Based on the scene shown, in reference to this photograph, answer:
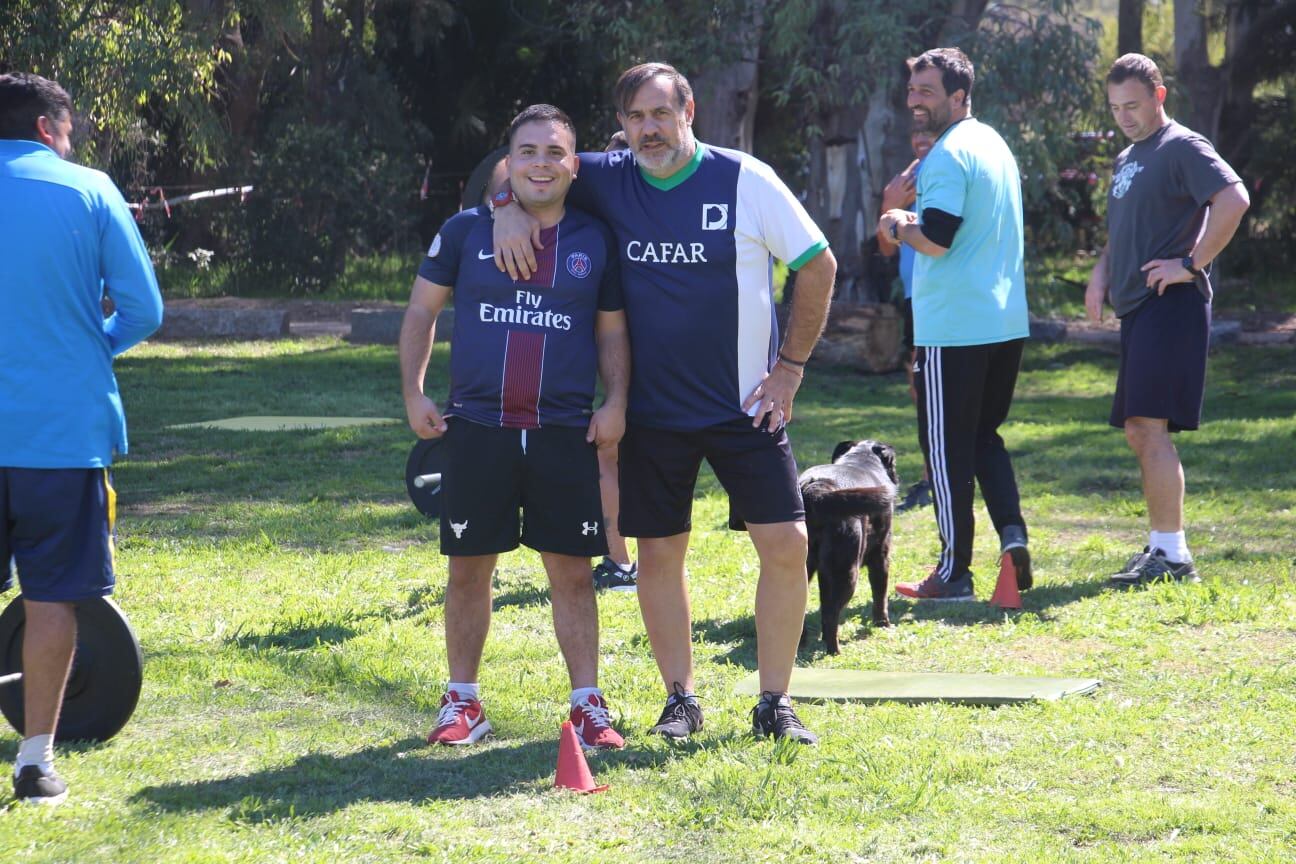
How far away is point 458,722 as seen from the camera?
4855 millimetres

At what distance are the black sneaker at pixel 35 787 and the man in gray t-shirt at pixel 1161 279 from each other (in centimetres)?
469

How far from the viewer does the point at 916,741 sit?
4828 millimetres

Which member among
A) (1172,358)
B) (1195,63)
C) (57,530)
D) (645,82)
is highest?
(1195,63)

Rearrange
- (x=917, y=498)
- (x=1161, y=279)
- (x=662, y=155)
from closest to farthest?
1. (x=662, y=155)
2. (x=1161, y=279)
3. (x=917, y=498)

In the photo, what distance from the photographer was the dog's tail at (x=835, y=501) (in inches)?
232

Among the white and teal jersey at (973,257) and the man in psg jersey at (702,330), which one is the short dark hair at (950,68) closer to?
the white and teal jersey at (973,257)

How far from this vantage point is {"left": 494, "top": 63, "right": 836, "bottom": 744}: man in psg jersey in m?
4.67

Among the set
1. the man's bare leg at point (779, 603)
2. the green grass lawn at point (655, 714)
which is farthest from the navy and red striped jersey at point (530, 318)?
the green grass lawn at point (655, 714)

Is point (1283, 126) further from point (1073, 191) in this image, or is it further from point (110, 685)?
point (110, 685)

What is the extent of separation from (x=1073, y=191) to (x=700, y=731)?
23.9m

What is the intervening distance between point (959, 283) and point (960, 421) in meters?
0.59

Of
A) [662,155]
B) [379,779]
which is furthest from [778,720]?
[662,155]

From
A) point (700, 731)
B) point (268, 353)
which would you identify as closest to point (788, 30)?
point (268, 353)

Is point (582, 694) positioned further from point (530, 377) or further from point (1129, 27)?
point (1129, 27)
